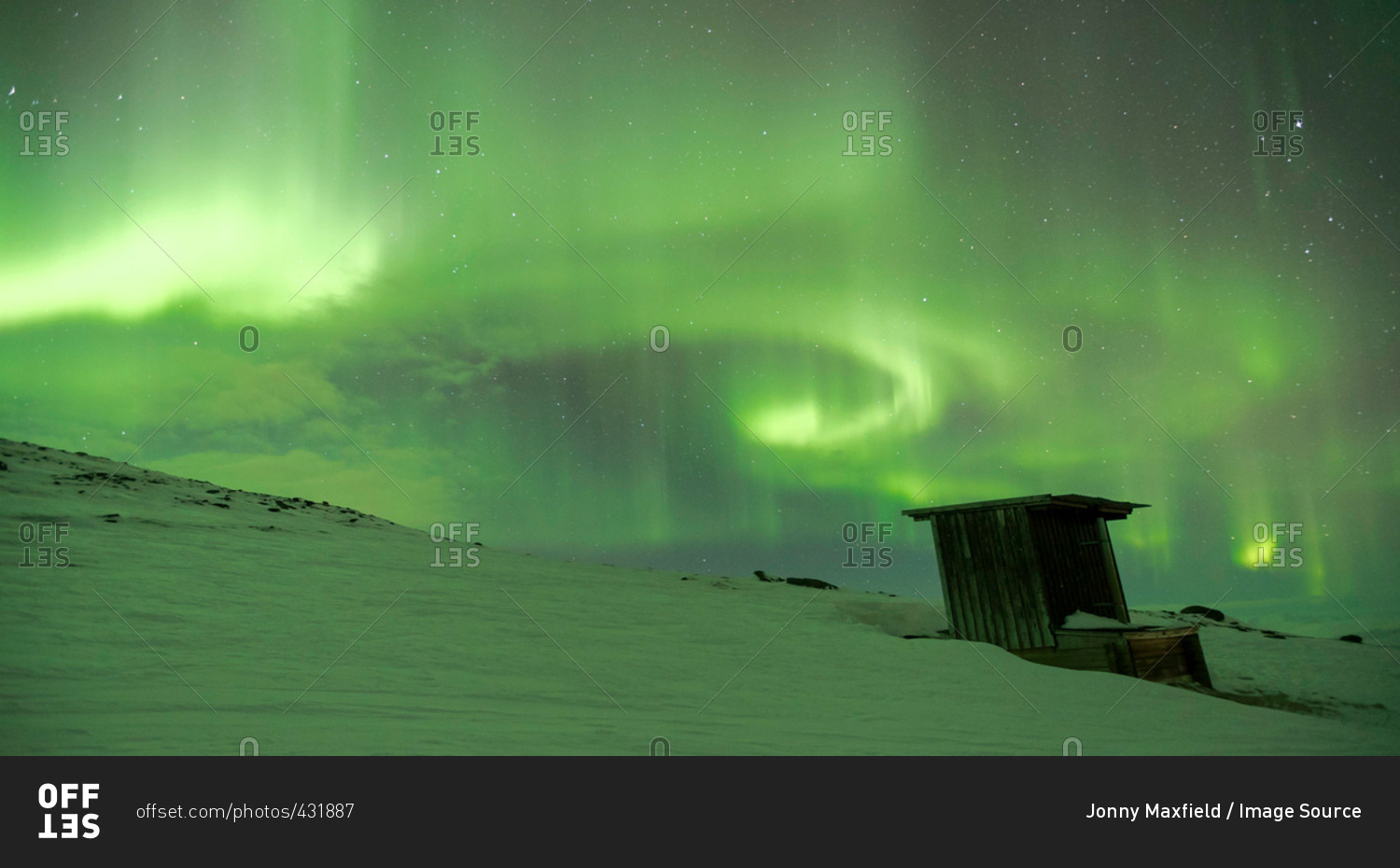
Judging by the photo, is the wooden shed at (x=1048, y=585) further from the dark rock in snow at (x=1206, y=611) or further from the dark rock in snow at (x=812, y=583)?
the dark rock in snow at (x=1206, y=611)

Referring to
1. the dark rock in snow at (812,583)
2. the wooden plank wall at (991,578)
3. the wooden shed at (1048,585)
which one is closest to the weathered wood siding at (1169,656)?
Result: the wooden shed at (1048,585)

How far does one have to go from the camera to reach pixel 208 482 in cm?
3288

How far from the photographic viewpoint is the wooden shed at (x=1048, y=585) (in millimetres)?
14570

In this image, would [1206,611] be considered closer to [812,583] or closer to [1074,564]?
[812,583]

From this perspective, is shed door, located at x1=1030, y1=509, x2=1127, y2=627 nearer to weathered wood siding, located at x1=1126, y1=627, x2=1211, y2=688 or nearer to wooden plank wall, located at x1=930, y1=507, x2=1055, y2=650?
wooden plank wall, located at x1=930, y1=507, x2=1055, y2=650

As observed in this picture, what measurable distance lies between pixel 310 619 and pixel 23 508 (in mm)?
10263

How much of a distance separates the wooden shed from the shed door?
0.06 feet

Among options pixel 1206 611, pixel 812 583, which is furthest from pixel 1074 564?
pixel 1206 611

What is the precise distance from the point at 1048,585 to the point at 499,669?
9.05m

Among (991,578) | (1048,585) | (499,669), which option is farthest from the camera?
(991,578)

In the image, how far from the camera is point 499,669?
41.0 feet

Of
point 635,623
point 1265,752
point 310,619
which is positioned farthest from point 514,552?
point 1265,752

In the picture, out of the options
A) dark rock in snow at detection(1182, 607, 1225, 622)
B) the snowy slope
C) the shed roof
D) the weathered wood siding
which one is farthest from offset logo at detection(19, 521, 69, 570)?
dark rock in snow at detection(1182, 607, 1225, 622)

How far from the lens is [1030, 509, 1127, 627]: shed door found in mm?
15305
